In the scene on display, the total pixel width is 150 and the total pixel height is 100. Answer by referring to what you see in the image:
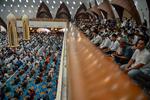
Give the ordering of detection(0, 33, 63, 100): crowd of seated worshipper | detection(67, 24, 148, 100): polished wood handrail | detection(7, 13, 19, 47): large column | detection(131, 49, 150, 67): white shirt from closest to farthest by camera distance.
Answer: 1. detection(67, 24, 148, 100): polished wood handrail
2. detection(131, 49, 150, 67): white shirt
3. detection(0, 33, 63, 100): crowd of seated worshipper
4. detection(7, 13, 19, 47): large column

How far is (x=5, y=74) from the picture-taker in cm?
1816

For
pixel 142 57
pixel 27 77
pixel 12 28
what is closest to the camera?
pixel 142 57

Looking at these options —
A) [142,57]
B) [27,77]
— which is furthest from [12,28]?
[142,57]

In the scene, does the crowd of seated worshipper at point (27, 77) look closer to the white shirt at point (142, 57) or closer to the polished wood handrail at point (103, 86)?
the white shirt at point (142, 57)

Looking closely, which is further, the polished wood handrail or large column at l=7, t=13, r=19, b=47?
large column at l=7, t=13, r=19, b=47

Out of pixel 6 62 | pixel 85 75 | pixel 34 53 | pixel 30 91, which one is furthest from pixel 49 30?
pixel 85 75

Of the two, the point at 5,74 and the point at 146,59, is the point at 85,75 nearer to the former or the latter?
the point at 146,59

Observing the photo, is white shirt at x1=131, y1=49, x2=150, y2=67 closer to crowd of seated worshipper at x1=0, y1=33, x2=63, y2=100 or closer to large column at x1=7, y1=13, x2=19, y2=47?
crowd of seated worshipper at x1=0, y1=33, x2=63, y2=100

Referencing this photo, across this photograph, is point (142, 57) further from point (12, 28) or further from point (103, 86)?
point (12, 28)

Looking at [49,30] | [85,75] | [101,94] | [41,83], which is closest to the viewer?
[101,94]

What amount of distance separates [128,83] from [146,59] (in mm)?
3094

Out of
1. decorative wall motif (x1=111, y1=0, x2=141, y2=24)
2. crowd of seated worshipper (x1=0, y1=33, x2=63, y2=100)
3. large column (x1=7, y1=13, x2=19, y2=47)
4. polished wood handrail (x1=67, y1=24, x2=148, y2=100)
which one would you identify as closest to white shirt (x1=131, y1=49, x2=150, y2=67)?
polished wood handrail (x1=67, y1=24, x2=148, y2=100)

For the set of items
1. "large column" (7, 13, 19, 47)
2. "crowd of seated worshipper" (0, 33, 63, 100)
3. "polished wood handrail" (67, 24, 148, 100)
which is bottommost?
"crowd of seated worshipper" (0, 33, 63, 100)

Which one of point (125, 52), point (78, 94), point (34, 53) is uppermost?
point (78, 94)
